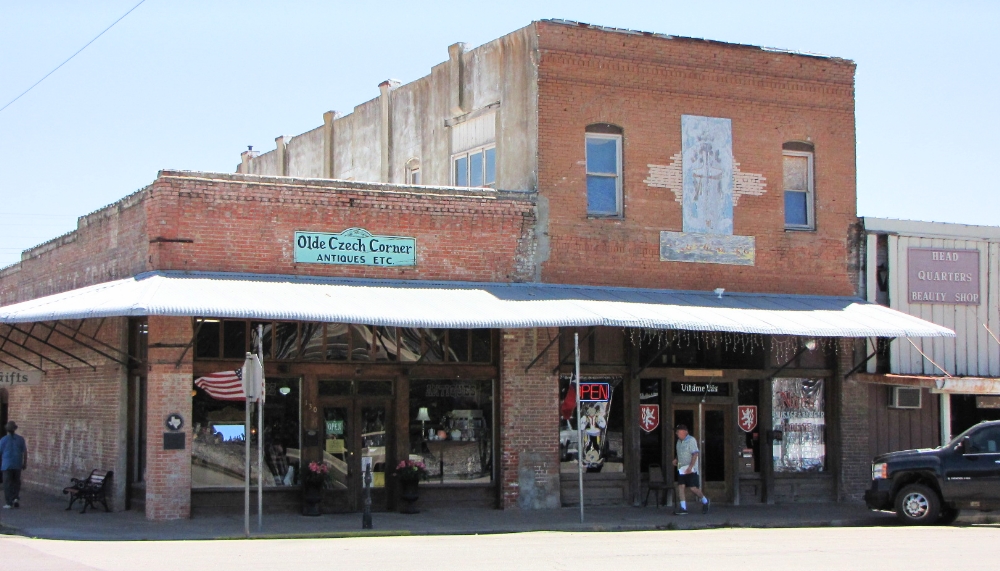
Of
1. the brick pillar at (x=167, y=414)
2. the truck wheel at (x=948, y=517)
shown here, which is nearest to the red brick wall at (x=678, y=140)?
the truck wheel at (x=948, y=517)

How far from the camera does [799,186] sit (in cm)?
2420

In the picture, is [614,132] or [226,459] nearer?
[226,459]

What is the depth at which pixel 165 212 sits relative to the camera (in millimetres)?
19047

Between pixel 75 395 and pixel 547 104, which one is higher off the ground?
pixel 547 104

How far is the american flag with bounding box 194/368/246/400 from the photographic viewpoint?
63.3ft

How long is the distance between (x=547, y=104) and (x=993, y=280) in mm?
10584

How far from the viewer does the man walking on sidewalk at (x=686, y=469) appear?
20734mm

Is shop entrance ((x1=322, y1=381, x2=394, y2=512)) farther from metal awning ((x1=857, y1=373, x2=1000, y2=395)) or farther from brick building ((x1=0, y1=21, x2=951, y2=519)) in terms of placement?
metal awning ((x1=857, y1=373, x2=1000, y2=395))

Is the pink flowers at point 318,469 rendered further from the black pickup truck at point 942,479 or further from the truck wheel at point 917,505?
the truck wheel at point 917,505

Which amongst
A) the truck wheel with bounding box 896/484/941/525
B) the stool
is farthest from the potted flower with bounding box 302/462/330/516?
the truck wheel with bounding box 896/484/941/525

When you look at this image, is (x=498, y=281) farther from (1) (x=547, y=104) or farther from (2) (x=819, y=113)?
(2) (x=819, y=113)

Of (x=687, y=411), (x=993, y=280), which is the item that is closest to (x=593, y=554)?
(x=687, y=411)

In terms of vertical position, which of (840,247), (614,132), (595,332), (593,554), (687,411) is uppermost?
(614,132)

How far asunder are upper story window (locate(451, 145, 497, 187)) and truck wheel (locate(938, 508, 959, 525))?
10.3 meters
